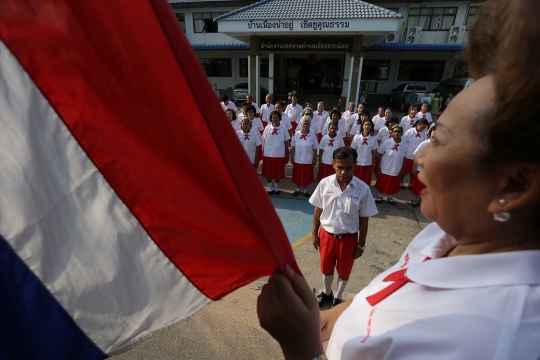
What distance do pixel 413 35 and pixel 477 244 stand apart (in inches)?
954

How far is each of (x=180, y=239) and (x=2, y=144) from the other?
2.08 feet

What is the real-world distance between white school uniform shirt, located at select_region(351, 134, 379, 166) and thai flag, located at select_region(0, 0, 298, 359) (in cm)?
568

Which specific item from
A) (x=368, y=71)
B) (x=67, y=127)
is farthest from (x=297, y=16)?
(x=67, y=127)

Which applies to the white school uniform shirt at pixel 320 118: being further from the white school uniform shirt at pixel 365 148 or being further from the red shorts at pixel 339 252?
the red shorts at pixel 339 252

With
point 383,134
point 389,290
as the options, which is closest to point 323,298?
point 389,290

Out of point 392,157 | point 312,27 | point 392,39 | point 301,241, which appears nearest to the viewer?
point 301,241

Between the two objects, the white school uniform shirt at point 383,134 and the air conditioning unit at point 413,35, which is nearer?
the white school uniform shirt at point 383,134

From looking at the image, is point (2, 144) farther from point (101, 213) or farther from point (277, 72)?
point (277, 72)

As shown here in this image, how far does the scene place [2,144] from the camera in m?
1.03

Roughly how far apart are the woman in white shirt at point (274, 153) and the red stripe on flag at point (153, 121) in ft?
18.5

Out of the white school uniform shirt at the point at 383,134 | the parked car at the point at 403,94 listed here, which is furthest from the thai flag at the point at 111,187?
the parked car at the point at 403,94

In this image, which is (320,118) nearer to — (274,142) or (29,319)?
(274,142)

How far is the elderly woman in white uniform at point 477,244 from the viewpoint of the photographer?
614 mm

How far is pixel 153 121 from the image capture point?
1.00 metres
